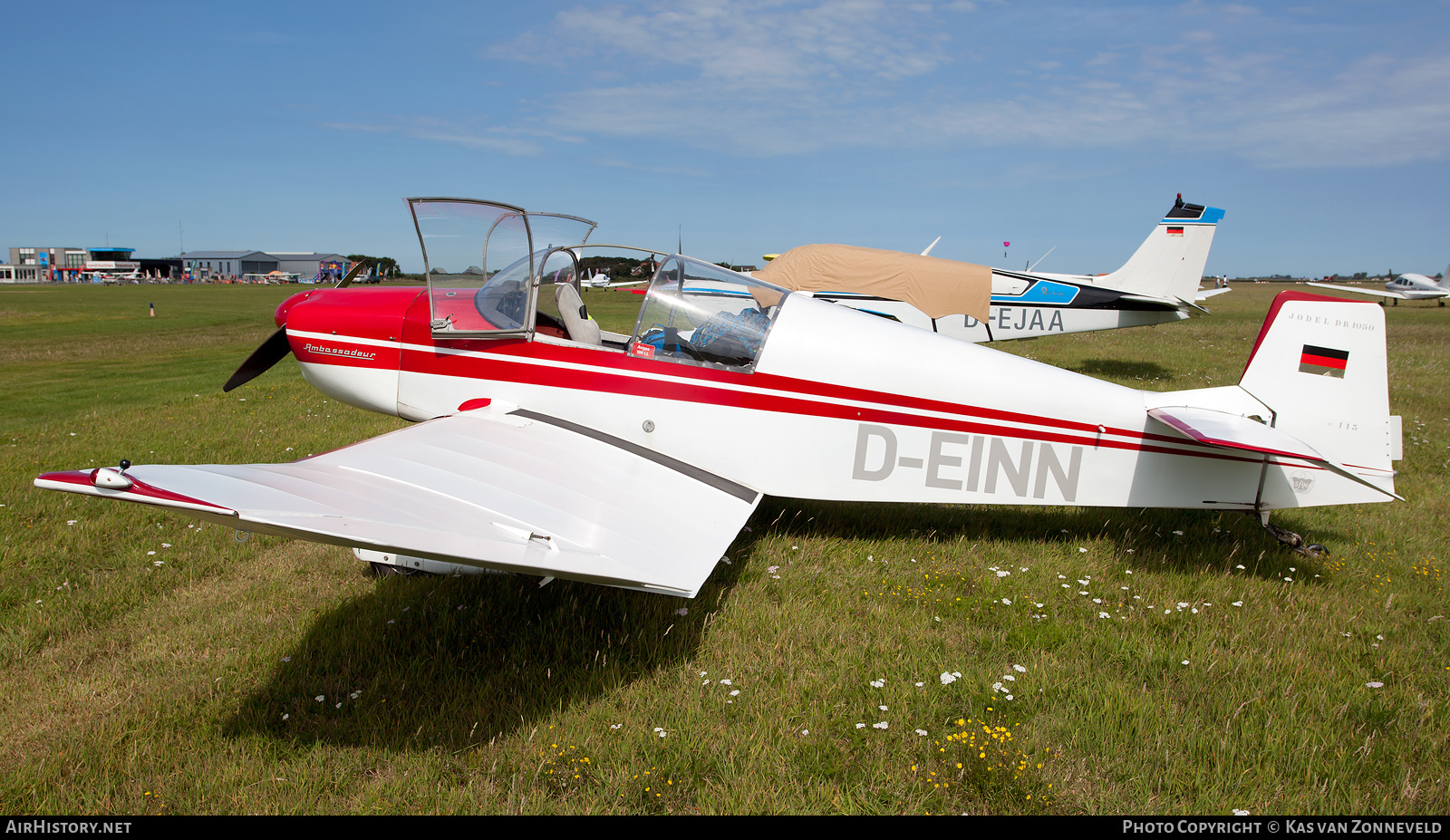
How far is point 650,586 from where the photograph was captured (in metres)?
2.87

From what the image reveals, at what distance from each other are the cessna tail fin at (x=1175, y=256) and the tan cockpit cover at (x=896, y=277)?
13.0 ft

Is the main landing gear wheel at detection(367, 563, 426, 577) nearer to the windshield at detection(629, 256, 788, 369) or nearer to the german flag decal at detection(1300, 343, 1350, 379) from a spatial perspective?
the windshield at detection(629, 256, 788, 369)

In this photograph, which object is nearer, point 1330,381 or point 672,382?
point 1330,381

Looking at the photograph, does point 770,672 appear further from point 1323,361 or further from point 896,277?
point 896,277

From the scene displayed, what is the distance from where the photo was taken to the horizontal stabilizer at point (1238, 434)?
3.61 m

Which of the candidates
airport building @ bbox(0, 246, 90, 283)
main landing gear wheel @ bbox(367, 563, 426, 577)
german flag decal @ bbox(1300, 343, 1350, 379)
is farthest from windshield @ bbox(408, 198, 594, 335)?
airport building @ bbox(0, 246, 90, 283)

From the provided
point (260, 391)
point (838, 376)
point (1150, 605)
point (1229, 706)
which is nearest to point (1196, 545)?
point (1150, 605)

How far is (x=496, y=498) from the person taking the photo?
3.28 m

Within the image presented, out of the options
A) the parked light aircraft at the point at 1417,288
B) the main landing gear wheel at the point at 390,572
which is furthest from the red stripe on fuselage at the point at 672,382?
the parked light aircraft at the point at 1417,288

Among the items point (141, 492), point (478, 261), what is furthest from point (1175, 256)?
point (141, 492)

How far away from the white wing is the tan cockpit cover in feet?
30.8

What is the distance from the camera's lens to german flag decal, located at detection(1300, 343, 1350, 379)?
427 cm

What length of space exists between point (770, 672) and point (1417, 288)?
59470 mm

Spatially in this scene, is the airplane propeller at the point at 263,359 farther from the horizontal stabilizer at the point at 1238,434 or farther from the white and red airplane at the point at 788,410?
the horizontal stabilizer at the point at 1238,434
